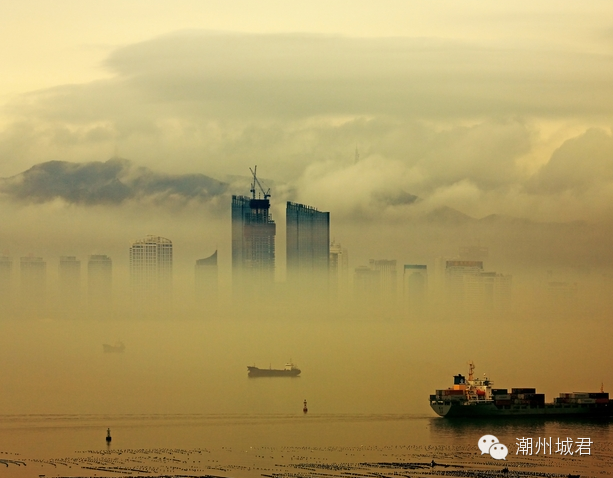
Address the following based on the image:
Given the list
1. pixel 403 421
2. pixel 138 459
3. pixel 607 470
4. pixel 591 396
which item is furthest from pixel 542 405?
pixel 138 459

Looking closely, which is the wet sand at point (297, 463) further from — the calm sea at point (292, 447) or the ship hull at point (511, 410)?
the ship hull at point (511, 410)

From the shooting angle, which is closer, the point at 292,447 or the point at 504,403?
the point at 292,447

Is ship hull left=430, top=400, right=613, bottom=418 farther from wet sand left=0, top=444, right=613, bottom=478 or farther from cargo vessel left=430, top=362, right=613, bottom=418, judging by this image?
wet sand left=0, top=444, right=613, bottom=478

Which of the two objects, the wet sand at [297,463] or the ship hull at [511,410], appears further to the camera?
A: the ship hull at [511,410]

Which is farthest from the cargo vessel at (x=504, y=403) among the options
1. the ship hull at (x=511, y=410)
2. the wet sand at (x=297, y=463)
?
the wet sand at (x=297, y=463)

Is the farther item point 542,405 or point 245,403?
point 245,403

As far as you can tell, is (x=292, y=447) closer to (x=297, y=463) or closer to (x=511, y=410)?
(x=297, y=463)

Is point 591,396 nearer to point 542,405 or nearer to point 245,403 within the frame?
point 542,405

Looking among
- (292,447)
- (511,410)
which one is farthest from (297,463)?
(511,410)
